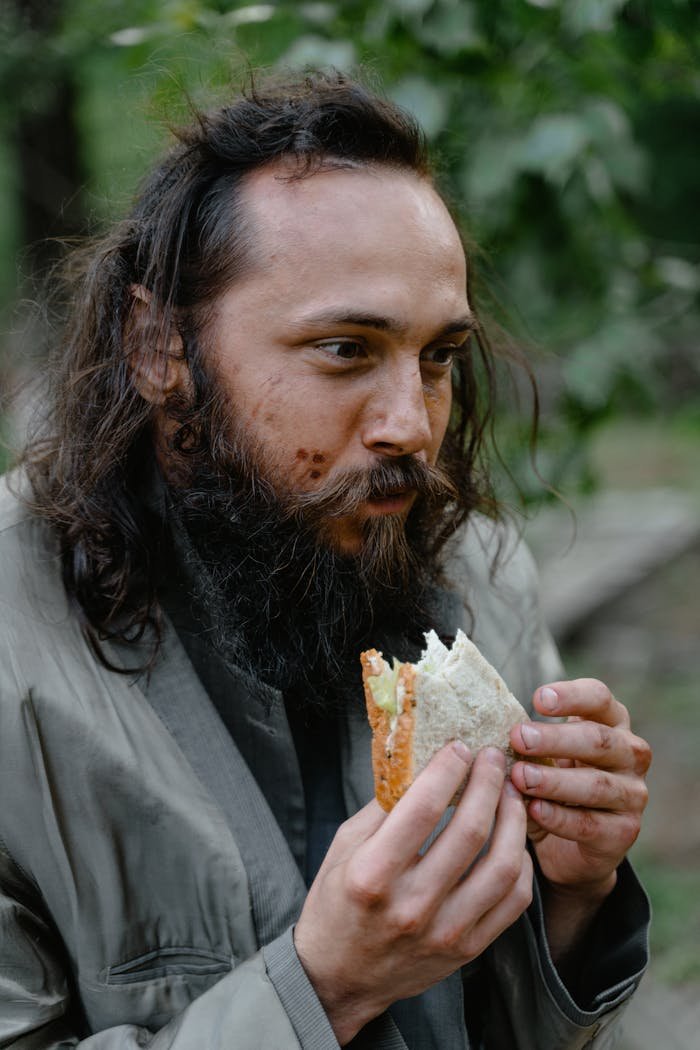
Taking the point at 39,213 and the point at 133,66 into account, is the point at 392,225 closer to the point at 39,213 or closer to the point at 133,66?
the point at 133,66

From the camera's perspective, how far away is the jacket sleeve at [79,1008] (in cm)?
160

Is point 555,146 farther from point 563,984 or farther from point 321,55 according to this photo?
point 563,984

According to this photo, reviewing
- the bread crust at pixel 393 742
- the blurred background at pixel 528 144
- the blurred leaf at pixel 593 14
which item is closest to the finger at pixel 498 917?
the bread crust at pixel 393 742

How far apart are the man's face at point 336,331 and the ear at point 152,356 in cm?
15

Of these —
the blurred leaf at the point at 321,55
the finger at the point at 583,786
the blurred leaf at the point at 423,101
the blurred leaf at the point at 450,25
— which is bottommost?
the finger at the point at 583,786

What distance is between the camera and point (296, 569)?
80.5 inches

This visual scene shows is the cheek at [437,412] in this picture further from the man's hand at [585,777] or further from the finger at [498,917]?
the finger at [498,917]

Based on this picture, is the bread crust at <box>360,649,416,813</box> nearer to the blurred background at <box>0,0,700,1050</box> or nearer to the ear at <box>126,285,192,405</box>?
the ear at <box>126,285,192,405</box>

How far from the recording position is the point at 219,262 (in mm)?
2027

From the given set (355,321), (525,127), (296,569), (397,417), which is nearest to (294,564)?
(296,569)

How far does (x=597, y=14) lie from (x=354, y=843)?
185 centimetres

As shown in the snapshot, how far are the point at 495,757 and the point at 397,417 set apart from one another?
625mm

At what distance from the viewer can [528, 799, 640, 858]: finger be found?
5.78 feet

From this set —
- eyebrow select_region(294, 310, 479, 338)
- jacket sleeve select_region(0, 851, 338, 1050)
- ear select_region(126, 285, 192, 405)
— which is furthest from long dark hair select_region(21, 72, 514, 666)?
jacket sleeve select_region(0, 851, 338, 1050)
